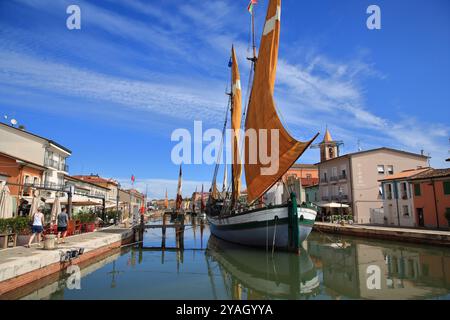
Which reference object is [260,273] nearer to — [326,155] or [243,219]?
[243,219]

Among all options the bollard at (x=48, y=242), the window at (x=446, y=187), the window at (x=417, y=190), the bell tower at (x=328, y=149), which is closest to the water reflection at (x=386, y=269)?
the window at (x=446, y=187)

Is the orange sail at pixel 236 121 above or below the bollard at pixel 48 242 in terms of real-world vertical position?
above

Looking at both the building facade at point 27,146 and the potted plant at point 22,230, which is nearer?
the potted plant at point 22,230

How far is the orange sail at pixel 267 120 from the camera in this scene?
16.8 meters

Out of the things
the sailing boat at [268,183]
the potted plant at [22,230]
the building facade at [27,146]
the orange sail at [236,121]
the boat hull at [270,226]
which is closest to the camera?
the potted plant at [22,230]

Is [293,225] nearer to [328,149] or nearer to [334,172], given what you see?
[334,172]

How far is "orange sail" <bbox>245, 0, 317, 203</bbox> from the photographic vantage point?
1684cm

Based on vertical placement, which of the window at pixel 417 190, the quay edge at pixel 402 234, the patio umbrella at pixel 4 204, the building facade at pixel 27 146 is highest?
the building facade at pixel 27 146

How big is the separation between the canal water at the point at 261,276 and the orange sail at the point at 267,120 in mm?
4328

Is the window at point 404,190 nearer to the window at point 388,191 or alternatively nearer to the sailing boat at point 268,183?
the window at point 388,191

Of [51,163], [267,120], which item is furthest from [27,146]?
[267,120]

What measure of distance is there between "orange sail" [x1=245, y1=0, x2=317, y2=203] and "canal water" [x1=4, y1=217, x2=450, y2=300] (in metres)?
4.33
